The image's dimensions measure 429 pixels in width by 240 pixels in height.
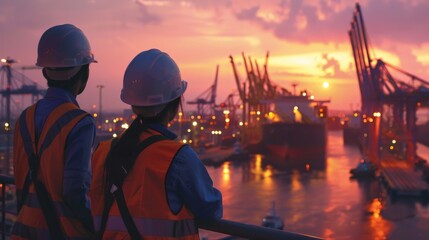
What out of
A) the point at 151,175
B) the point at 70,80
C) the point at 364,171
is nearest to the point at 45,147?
the point at 70,80

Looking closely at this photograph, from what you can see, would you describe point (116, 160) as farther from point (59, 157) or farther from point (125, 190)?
point (59, 157)

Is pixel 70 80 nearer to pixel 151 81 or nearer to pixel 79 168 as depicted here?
pixel 79 168

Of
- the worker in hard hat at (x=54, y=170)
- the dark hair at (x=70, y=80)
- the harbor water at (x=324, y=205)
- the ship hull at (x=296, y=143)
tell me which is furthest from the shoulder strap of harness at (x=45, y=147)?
the ship hull at (x=296, y=143)

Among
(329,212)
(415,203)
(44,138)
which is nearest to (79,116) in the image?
(44,138)

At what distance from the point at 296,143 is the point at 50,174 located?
46.1 meters

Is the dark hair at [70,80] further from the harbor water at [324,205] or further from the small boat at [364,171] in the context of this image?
the small boat at [364,171]

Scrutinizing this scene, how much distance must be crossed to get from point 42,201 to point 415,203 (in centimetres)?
2468

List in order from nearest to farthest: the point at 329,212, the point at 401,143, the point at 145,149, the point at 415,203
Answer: the point at 145,149, the point at 329,212, the point at 415,203, the point at 401,143

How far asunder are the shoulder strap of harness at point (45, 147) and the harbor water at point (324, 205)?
1350cm

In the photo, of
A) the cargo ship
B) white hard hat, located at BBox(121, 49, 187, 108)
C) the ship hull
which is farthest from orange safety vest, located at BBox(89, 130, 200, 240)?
the ship hull

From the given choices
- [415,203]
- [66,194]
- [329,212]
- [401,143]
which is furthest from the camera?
[401,143]

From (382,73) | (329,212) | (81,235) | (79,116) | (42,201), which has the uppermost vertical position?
(382,73)

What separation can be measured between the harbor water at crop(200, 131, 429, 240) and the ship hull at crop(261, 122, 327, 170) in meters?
8.07

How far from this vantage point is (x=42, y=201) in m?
1.75
